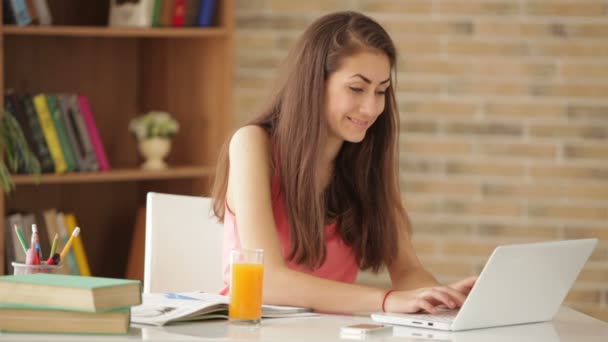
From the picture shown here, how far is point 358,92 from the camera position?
2.23 m

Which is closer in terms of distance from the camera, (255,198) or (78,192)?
(255,198)

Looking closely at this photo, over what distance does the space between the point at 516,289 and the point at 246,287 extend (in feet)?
1.52

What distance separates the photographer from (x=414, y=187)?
12.2 feet

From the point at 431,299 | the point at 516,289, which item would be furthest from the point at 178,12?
the point at 516,289

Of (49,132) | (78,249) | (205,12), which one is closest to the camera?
(49,132)

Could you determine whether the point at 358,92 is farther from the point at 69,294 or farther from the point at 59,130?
the point at 59,130

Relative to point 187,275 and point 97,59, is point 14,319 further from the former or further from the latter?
point 97,59

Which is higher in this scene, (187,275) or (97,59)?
(97,59)

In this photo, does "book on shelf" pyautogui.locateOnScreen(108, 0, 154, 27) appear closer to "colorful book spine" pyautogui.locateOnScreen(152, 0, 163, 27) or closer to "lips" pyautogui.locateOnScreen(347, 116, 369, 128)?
"colorful book spine" pyautogui.locateOnScreen(152, 0, 163, 27)

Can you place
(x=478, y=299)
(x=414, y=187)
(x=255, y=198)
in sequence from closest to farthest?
(x=478, y=299) < (x=255, y=198) < (x=414, y=187)

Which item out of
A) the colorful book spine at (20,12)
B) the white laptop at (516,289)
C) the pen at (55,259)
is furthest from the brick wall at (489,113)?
the pen at (55,259)

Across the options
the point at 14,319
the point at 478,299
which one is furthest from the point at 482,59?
the point at 14,319

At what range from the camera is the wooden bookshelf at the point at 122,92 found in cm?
341

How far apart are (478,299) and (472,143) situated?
2054 millimetres
